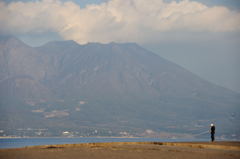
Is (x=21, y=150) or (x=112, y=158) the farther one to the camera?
(x=21, y=150)

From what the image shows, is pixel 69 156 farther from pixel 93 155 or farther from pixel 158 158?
pixel 158 158

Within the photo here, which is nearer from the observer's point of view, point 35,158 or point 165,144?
point 35,158

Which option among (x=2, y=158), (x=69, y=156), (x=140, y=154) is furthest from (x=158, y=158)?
(x=2, y=158)

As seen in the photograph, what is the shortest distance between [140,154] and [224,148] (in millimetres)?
10471

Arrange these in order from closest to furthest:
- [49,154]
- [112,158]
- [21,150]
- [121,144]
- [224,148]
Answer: [112,158] < [49,154] < [21,150] < [224,148] < [121,144]

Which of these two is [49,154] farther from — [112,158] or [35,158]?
[112,158]

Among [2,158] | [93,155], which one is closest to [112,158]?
[93,155]

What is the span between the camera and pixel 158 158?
38.4 metres

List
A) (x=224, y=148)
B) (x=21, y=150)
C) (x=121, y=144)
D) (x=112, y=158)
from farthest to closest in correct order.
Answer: (x=121, y=144), (x=224, y=148), (x=21, y=150), (x=112, y=158)

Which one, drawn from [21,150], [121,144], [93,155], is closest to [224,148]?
[121,144]

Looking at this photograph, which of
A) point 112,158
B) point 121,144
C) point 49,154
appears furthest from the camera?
point 121,144

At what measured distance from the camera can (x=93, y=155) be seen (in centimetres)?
3962

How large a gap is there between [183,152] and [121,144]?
33.2 feet

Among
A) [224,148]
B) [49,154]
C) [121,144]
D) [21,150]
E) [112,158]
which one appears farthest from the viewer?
[121,144]
